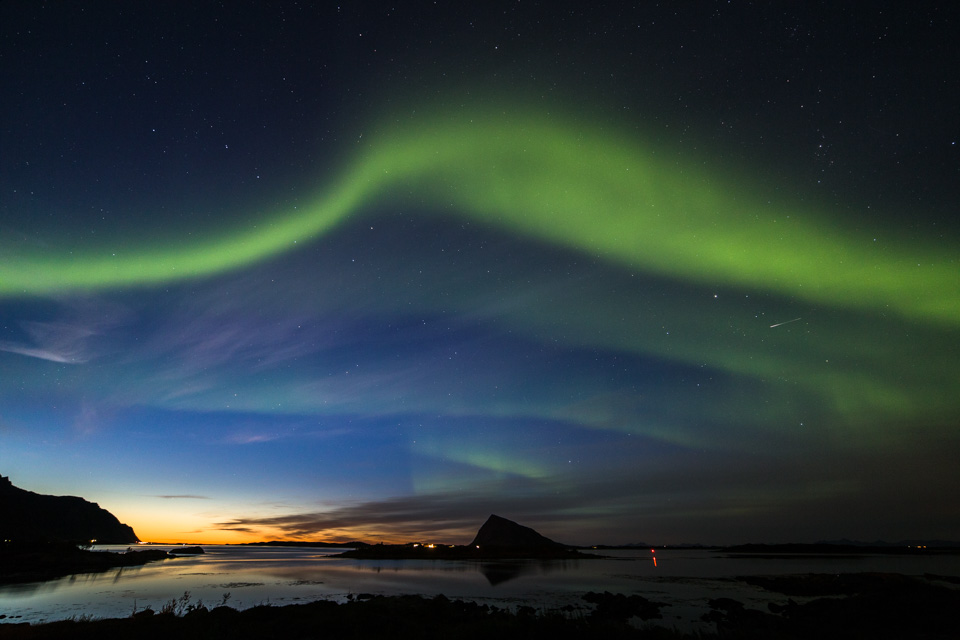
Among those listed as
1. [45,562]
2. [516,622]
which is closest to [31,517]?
[45,562]

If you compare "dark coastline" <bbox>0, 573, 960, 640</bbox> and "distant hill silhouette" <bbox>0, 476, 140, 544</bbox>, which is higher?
"dark coastline" <bbox>0, 573, 960, 640</bbox>

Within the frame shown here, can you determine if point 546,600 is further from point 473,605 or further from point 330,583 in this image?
point 330,583

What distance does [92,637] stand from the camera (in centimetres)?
2038

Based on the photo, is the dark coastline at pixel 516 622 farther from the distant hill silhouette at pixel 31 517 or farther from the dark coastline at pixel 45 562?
the distant hill silhouette at pixel 31 517

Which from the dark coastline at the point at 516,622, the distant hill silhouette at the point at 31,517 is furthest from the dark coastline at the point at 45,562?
the distant hill silhouette at the point at 31,517

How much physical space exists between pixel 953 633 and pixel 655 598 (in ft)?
71.3

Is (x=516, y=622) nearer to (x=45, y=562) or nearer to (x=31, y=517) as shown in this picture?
(x=45, y=562)

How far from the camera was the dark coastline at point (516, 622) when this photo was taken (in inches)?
817

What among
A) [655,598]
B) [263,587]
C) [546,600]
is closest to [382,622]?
[546,600]

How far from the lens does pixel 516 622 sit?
73.2 ft

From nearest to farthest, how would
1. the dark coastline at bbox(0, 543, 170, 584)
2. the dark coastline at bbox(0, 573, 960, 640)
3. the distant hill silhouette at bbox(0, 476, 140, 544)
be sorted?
the dark coastline at bbox(0, 573, 960, 640) → the dark coastline at bbox(0, 543, 170, 584) → the distant hill silhouette at bbox(0, 476, 140, 544)

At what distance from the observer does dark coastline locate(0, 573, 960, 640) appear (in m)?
20.8

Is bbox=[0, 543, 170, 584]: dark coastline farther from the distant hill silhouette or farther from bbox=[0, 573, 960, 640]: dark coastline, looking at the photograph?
the distant hill silhouette

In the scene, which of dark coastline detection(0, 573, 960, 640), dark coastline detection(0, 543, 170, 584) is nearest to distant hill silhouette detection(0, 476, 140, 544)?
dark coastline detection(0, 543, 170, 584)
